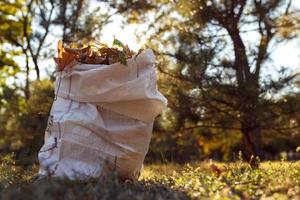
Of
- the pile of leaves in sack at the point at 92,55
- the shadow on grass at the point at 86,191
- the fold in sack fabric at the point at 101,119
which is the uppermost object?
the pile of leaves in sack at the point at 92,55

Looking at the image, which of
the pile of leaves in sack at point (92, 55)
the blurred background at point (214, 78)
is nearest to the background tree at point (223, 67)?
the blurred background at point (214, 78)

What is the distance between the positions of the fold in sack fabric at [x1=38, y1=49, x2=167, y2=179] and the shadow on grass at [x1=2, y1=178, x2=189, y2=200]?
47 cm

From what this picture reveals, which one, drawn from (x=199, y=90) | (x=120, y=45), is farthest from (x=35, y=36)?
(x=120, y=45)

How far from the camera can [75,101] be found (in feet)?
14.1

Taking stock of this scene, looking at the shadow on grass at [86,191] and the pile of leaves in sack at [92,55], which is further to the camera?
the pile of leaves in sack at [92,55]

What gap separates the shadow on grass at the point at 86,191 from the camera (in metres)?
2.67

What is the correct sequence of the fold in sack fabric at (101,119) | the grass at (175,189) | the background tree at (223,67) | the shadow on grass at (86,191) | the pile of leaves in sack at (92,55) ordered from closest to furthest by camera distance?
the shadow on grass at (86,191) → the grass at (175,189) → the fold in sack fabric at (101,119) → the pile of leaves in sack at (92,55) → the background tree at (223,67)

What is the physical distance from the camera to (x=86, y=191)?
10.4 feet

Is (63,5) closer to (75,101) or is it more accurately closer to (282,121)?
(282,121)

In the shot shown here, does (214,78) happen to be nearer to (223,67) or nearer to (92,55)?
(223,67)

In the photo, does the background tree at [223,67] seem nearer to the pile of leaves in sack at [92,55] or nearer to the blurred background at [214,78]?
the blurred background at [214,78]

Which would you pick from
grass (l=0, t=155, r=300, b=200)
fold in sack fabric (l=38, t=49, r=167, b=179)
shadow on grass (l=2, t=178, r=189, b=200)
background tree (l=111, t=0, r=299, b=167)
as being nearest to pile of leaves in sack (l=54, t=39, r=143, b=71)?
fold in sack fabric (l=38, t=49, r=167, b=179)

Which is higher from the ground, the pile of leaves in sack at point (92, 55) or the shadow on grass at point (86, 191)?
the pile of leaves in sack at point (92, 55)

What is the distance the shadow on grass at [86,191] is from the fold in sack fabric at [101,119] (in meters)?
0.47
